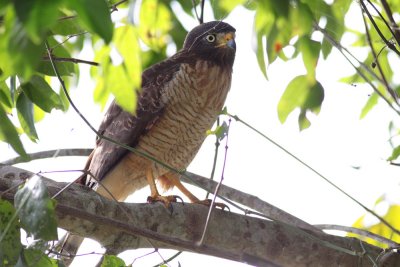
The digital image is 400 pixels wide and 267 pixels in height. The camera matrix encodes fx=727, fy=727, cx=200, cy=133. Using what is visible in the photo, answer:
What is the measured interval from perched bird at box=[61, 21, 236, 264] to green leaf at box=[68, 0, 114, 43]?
3.40 m

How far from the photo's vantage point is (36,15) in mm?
1352

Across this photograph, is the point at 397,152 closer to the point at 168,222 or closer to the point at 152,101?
the point at 168,222

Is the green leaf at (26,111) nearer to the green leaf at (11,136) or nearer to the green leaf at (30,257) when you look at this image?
the green leaf at (30,257)

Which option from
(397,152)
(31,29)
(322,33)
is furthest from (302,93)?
(31,29)

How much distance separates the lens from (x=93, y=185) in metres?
4.79

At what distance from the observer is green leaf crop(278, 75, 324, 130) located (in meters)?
2.88

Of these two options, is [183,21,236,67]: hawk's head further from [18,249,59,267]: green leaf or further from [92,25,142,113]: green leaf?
[92,25,142,113]: green leaf

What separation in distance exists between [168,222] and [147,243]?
18 centimetres

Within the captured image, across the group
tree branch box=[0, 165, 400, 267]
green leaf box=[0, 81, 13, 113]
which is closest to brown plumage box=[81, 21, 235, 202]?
tree branch box=[0, 165, 400, 267]

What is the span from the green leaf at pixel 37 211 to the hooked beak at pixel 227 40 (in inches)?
128

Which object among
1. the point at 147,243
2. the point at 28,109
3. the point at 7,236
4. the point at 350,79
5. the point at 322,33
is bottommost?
the point at 7,236

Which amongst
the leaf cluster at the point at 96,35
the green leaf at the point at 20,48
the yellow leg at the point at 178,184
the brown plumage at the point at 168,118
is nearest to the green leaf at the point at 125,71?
the leaf cluster at the point at 96,35

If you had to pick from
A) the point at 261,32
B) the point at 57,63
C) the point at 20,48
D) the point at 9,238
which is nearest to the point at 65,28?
the point at 57,63

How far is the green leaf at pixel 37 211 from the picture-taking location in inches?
79.3
